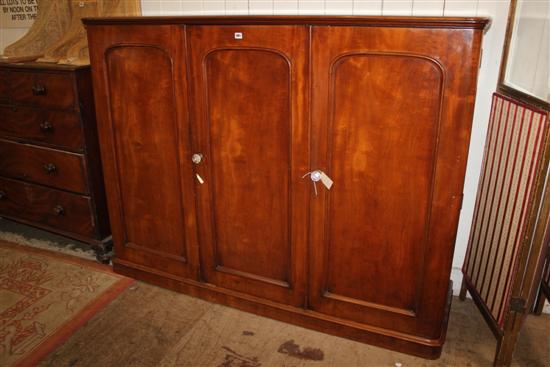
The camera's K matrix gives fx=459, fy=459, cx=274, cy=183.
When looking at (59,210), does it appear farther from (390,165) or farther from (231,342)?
(390,165)

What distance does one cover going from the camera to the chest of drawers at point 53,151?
94.8 inches

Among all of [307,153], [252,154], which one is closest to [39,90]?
[252,154]

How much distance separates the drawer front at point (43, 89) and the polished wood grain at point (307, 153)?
0.88 feet

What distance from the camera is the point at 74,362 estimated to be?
6.41 ft

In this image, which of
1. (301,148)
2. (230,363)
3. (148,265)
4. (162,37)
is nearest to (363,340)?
(230,363)

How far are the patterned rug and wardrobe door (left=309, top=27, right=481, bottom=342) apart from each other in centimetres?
119

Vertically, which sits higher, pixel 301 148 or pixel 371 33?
pixel 371 33

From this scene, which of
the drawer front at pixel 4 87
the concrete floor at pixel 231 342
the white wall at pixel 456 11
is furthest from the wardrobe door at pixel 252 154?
the drawer front at pixel 4 87

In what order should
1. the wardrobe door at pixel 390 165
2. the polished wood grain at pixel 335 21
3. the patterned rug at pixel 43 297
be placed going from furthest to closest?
the patterned rug at pixel 43 297
the wardrobe door at pixel 390 165
the polished wood grain at pixel 335 21

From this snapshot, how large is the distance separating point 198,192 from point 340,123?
77 cm

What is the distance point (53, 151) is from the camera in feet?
8.47

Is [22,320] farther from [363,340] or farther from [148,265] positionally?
[363,340]

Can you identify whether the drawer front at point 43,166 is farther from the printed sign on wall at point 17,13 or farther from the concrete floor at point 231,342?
the printed sign on wall at point 17,13

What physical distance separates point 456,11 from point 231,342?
1777 millimetres
